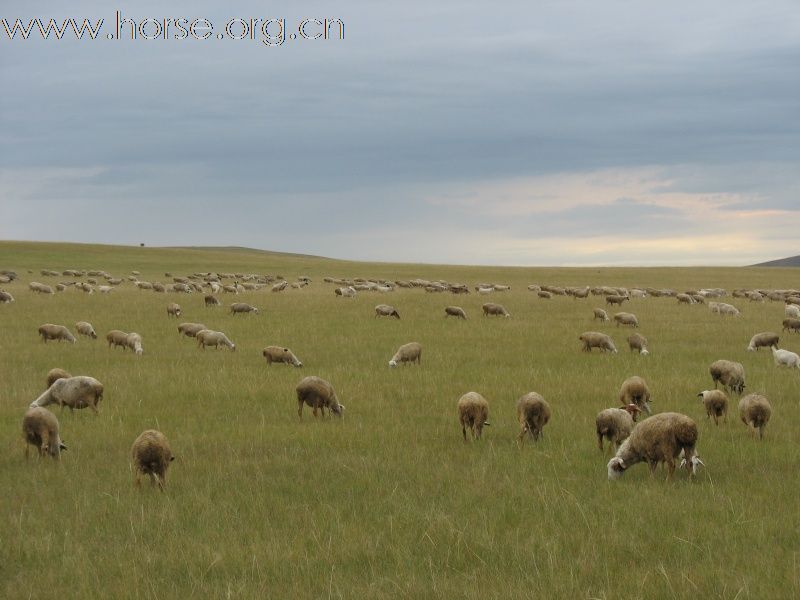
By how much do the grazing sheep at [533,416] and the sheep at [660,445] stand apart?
2.42 metres

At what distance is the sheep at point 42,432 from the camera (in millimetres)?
11805

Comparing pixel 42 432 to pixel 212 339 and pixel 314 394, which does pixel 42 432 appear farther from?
pixel 212 339

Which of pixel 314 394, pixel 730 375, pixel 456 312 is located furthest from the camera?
pixel 456 312

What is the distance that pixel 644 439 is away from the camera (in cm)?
1085

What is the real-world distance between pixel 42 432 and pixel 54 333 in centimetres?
1517

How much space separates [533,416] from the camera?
1334 cm

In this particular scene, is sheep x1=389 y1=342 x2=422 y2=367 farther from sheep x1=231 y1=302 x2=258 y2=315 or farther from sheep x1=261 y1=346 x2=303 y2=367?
sheep x1=231 y1=302 x2=258 y2=315

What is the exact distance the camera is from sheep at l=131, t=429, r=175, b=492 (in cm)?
1034

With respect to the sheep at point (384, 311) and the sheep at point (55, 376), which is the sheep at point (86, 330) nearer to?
the sheep at point (55, 376)

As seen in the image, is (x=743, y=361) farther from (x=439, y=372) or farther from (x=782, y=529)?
(x=782, y=529)

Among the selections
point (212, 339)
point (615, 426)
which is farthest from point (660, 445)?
point (212, 339)

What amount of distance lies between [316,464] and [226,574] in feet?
12.8

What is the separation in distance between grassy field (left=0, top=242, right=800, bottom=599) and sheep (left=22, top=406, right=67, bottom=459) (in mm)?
269

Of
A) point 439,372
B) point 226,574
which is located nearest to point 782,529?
point 226,574
